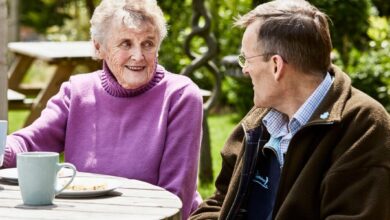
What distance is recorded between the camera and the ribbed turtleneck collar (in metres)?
3.55

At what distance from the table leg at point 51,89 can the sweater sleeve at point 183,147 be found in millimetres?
4096

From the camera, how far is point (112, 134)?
3.48m

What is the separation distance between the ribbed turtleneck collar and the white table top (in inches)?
145

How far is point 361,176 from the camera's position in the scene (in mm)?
2502

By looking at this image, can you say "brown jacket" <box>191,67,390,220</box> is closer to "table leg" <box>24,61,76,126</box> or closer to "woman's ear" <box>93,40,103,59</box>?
"woman's ear" <box>93,40,103,59</box>

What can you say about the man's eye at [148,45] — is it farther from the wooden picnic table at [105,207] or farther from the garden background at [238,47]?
the garden background at [238,47]

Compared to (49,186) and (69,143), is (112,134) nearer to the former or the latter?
(69,143)

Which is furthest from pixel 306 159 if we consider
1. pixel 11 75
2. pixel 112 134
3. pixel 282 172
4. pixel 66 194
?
pixel 11 75

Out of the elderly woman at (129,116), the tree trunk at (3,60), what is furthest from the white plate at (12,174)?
the tree trunk at (3,60)

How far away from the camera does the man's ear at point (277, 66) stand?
8.73ft

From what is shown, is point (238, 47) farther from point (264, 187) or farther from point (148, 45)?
point (264, 187)

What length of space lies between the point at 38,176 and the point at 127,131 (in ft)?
3.04

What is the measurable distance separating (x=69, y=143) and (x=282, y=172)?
1.16 metres

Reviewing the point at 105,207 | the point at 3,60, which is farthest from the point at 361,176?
the point at 3,60
